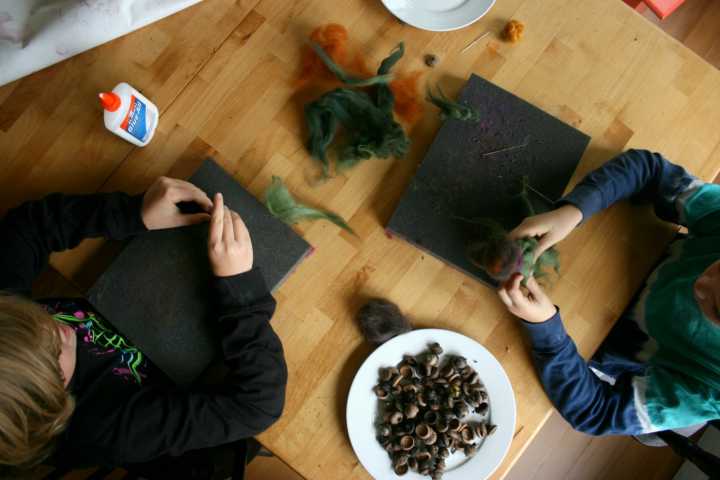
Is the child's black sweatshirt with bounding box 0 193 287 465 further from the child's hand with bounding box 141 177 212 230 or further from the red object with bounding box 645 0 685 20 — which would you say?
the red object with bounding box 645 0 685 20

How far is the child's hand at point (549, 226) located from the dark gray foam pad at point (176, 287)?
1.48 ft

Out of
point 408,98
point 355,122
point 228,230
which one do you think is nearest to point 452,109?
point 408,98

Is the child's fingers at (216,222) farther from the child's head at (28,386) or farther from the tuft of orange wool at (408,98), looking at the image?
the tuft of orange wool at (408,98)

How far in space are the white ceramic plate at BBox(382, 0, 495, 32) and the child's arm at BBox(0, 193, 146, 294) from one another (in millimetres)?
704

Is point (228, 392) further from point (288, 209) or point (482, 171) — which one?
point (482, 171)

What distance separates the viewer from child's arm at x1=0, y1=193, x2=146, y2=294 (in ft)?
3.21

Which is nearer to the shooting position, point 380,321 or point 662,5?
point 380,321

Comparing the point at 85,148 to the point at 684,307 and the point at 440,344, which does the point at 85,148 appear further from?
the point at 684,307

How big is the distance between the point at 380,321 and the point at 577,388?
43 centimetres

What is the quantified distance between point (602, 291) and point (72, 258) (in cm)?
113

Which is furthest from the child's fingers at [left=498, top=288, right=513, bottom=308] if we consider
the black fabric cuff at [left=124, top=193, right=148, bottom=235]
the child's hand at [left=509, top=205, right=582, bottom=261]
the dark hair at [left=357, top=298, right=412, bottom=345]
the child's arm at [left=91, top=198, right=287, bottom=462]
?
the black fabric cuff at [left=124, top=193, right=148, bottom=235]

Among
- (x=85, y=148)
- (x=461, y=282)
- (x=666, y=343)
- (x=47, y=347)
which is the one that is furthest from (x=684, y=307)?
(x=85, y=148)

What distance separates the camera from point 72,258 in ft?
3.38

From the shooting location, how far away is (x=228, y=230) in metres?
0.97
